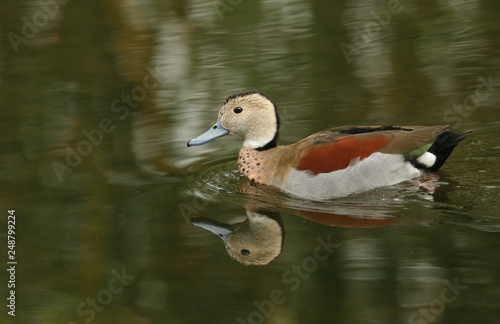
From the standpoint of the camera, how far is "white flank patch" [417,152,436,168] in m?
8.63

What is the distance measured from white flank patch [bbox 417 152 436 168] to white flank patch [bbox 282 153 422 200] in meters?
0.19

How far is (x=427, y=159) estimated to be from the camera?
865 cm

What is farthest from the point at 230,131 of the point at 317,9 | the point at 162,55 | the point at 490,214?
the point at 317,9

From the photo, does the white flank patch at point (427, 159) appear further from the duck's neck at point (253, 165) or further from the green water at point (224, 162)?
the duck's neck at point (253, 165)

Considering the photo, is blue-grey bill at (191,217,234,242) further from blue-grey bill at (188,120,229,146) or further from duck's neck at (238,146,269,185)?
blue-grey bill at (188,120,229,146)

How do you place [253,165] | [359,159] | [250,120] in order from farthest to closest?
1. [250,120]
2. [253,165]
3. [359,159]

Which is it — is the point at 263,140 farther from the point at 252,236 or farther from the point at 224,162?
the point at 252,236

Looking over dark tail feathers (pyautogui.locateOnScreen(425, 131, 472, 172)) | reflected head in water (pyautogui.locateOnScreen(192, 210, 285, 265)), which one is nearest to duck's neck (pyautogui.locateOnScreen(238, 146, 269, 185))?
reflected head in water (pyautogui.locateOnScreen(192, 210, 285, 265))

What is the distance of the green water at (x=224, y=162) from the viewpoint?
255 inches

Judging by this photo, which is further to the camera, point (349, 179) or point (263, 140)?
point (263, 140)

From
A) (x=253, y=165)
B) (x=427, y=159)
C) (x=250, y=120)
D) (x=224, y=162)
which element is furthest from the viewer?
(x=224, y=162)

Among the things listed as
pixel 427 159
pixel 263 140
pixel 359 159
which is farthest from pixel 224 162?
pixel 427 159

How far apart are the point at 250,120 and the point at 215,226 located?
181cm

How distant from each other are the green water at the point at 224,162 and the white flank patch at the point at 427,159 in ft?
0.80
